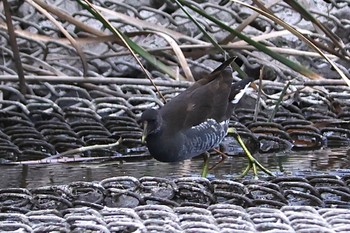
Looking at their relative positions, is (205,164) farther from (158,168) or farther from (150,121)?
(150,121)

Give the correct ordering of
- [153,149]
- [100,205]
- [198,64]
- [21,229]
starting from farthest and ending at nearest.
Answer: [198,64], [153,149], [100,205], [21,229]

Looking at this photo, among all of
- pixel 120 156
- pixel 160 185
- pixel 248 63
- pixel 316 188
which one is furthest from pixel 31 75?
pixel 316 188

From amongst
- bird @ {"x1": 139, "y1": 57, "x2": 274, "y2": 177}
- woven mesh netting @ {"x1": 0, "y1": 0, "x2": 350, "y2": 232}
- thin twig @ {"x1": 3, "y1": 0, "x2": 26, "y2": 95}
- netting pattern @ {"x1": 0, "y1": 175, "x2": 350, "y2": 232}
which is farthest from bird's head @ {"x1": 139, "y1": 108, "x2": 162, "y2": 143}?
thin twig @ {"x1": 3, "y1": 0, "x2": 26, "y2": 95}

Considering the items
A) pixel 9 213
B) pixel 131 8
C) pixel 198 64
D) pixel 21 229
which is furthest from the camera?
Answer: pixel 131 8

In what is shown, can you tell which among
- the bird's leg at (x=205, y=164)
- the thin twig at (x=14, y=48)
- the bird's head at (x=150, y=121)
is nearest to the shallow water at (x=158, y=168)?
the bird's leg at (x=205, y=164)

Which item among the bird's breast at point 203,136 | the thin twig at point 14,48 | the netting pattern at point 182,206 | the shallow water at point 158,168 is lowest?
the netting pattern at point 182,206

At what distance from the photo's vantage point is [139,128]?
4562 millimetres

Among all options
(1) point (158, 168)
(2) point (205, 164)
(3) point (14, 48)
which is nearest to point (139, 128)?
(1) point (158, 168)

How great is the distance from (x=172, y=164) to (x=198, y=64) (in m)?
1.14

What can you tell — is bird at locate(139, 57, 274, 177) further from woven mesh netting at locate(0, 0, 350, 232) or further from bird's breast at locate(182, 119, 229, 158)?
woven mesh netting at locate(0, 0, 350, 232)

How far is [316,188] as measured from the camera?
319 cm

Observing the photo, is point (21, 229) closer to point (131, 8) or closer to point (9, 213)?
point (9, 213)

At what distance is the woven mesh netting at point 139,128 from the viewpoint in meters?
2.65

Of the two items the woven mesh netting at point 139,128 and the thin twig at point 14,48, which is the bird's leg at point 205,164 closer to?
the woven mesh netting at point 139,128
